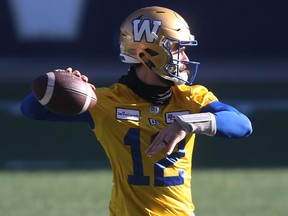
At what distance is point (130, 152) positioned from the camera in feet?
17.0

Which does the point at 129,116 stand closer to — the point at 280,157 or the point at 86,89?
the point at 86,89

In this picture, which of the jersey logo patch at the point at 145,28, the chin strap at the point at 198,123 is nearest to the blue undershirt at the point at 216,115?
the chin strap at the point at 198,123

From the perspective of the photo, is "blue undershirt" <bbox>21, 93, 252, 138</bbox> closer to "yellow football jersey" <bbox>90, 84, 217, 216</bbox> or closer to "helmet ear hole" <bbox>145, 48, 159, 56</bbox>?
"yellow football jersey" <bbox>90, 84, 217, 216</bbox>

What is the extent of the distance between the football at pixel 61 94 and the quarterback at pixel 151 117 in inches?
6.5

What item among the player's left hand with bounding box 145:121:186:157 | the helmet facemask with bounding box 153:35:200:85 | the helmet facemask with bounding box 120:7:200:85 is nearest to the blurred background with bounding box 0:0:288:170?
the helmet facemask with bounding box 120:7:200:85

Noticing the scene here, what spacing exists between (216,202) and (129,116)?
345 cm

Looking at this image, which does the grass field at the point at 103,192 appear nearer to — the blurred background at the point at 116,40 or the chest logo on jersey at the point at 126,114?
the chest logo on jersey at the point at 126,114

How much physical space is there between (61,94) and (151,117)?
0.59 meters

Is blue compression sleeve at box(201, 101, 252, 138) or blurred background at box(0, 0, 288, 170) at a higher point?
blue compression sleeve at box(201, 101, 252, 138)

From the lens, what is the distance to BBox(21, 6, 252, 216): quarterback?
5.15 m

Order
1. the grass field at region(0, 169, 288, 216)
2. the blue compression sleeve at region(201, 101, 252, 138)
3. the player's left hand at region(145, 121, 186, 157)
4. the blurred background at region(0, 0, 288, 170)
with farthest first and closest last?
the blurred background at region(0, 0, 288, 170), the grass field at region(0, 169, 288, 216), the blue compression sleeve at region(201, 101, 252, 138), the player's left hand at region(145, 121, 186, 157)

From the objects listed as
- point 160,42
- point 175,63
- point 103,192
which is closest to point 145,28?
point 160,42

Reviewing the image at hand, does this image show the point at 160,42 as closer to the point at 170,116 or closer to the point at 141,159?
the point at 170,116

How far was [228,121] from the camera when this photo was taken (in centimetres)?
510
